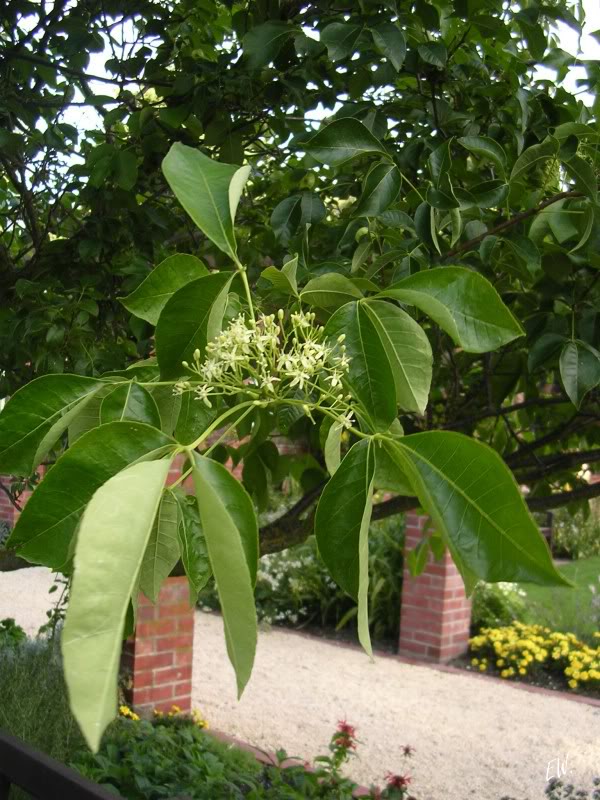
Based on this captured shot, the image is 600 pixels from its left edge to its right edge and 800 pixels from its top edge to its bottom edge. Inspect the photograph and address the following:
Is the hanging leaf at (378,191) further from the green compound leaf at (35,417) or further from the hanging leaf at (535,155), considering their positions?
the green compound leaf at (35,417)

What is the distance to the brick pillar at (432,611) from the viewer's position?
6.59m

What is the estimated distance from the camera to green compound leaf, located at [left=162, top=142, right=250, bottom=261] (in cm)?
70

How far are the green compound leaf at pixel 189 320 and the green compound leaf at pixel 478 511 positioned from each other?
20cm

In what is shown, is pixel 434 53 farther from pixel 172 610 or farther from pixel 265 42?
pixel 172 610

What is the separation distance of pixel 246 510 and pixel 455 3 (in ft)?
4.35

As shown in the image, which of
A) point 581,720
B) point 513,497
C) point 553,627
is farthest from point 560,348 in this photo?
point 553,627

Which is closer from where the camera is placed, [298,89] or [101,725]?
[101,725]

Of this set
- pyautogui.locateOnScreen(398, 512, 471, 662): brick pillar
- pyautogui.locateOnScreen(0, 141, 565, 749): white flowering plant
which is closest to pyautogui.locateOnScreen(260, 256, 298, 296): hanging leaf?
pyautogui.locateOnScreen(0, 141, 565, 749): white flowering plant

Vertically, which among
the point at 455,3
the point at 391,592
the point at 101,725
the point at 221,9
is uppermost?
the point at 221,9

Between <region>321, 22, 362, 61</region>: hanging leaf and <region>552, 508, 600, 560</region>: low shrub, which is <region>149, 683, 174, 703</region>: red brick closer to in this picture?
<region>321, 22, 362, 61</region>: hanging leaf

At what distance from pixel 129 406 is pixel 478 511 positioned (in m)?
0.31

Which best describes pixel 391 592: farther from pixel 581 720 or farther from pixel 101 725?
pixel 101 725

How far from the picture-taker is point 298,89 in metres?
1.71

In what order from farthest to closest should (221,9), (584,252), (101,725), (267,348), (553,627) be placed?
1. (553,627)
2. (221,9)
3. (584,252)
4. (267,348)
5. (101,725)
